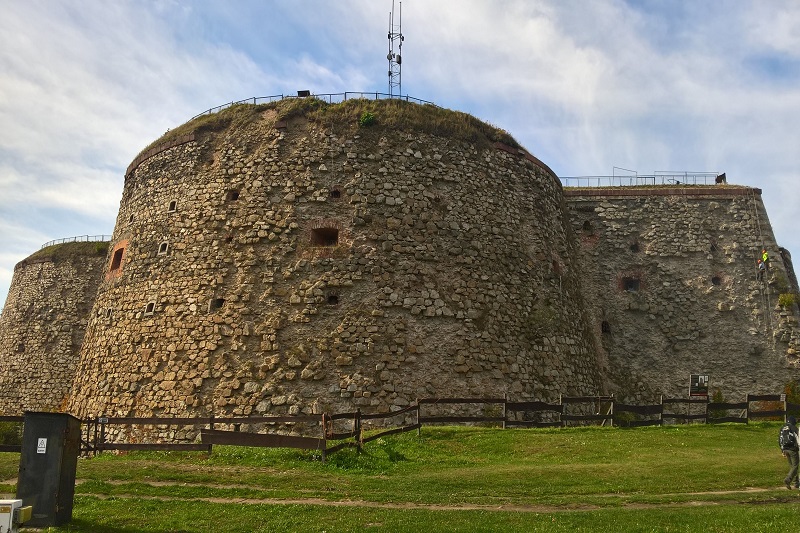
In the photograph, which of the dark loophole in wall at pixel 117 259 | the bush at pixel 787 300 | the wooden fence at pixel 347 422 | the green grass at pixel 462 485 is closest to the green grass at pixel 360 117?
the dark loophole in wall at pixel 117 259

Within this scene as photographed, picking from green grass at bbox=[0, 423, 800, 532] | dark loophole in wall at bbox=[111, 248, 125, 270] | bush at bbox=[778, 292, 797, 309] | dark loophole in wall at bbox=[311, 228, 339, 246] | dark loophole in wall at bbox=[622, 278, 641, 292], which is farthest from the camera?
dark loophole in wall at bbox=[622, 278, 641, 292]

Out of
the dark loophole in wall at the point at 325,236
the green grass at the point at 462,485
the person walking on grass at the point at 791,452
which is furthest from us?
the dark loophole in wall at the point at 325,236

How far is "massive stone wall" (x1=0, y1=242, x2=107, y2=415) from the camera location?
31.1 meters

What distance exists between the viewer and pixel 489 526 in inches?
339

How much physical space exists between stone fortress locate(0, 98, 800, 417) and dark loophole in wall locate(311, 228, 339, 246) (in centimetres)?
9

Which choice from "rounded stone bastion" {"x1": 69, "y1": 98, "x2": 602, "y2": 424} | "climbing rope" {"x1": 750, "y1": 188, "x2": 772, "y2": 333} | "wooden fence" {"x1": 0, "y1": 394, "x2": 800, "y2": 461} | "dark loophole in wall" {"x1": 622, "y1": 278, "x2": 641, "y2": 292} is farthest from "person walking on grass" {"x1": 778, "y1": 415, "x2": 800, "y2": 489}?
"climbing rope" {"x1": 750, "y1": 188, "x2": 772, "y2": 333}

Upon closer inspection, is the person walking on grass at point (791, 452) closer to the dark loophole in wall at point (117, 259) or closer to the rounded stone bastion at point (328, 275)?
the rounded stone bastion at point (328, 275)

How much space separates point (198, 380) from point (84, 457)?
3.46 m

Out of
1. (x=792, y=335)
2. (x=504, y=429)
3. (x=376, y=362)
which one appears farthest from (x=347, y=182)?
(x=792, y=335)

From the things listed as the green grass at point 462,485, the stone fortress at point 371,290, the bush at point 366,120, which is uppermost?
the bush at point 366,120

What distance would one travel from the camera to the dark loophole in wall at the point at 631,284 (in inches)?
1040

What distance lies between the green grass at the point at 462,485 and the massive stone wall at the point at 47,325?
18.4 meters

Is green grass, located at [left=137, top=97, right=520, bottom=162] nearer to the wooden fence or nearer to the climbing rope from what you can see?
the wooden fence

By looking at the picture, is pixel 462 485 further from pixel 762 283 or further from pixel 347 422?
pixel 762 283
